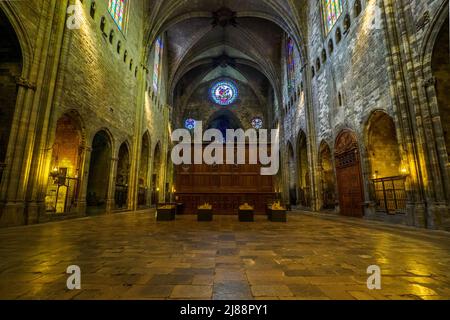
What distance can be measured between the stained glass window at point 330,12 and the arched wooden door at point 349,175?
21.6 ft

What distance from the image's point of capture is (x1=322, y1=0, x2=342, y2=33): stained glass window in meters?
11.7

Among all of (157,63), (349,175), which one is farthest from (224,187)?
(157,63)

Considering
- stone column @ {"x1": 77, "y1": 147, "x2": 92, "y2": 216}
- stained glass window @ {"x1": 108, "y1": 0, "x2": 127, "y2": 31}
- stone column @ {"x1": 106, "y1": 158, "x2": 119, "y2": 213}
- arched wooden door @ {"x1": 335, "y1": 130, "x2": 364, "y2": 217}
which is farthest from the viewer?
stained glass window @ {"x1": 108, "y1": 0, "x2": 127, "y2": 31}

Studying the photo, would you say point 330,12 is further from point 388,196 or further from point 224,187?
point 224,187

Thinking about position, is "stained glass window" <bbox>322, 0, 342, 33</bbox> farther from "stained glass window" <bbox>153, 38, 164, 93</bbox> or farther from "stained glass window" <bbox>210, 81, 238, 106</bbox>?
"stained glass window" <bbox>210, 81, 238, 106</bbox>

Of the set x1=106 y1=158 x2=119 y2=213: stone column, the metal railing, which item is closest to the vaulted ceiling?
x1=106 y1=158 x2=119 y2=213: stone column

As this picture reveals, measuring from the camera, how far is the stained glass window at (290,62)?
1878 cm

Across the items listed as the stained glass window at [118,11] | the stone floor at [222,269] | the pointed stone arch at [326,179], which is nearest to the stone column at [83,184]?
the stone floor at [222,269]

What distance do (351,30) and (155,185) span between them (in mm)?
18566

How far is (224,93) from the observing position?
29.7m

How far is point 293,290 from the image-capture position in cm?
205

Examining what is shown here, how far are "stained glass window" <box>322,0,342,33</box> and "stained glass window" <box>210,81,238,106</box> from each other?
17.3 meters

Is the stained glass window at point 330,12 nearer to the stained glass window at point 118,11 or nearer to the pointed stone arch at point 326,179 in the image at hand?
the pointed stone arch at point 326,179
